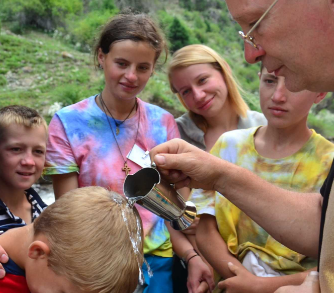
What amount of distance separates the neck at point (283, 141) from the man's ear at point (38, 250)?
4.21 ft

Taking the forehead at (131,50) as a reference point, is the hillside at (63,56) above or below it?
below

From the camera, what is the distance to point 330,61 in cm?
136

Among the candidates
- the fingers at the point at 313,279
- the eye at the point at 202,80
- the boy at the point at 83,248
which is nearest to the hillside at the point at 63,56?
the eye at the point at 202,80

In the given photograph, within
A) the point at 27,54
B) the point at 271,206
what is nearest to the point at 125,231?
the point at 271,206

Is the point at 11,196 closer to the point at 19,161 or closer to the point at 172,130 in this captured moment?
the point at 19,161

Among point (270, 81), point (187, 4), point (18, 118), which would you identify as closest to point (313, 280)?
point (270, 81)

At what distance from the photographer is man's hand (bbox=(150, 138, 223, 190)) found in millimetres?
1796

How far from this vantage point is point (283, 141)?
2.33 metres

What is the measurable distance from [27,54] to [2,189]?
6044 mm

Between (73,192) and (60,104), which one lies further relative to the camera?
(60,104)

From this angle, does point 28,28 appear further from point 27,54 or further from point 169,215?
point 169,215

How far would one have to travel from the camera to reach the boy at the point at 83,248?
1551 millimetres

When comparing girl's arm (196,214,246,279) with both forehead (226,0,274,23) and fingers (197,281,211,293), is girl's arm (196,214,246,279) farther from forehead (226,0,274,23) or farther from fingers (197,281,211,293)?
forehead (226,0,274,23)

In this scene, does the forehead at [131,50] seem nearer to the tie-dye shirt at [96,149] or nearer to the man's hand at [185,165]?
the tie-dye shirt at [96,149]
